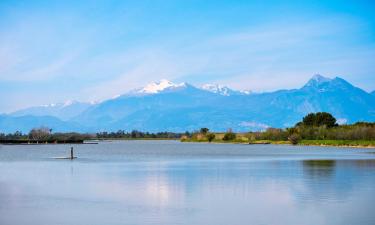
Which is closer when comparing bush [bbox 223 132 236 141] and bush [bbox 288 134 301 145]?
bush [bbox 288 134 301 145]

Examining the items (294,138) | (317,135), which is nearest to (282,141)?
(294,138)

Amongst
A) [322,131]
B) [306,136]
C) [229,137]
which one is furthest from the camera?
[229,137]

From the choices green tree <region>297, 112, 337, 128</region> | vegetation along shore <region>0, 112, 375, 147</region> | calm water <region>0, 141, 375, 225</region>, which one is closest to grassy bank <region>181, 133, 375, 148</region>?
vegetation along shore <region>0, 112, 375, 147</region>

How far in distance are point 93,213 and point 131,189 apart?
8.26 meters

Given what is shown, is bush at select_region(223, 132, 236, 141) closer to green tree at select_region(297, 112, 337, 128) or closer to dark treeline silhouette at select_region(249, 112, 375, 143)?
dark treeline silhouette at select_region(249, 112, 375, 143)

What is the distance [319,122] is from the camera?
134750 mm

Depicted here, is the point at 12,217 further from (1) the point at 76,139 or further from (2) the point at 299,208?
(1) the point at 76,139

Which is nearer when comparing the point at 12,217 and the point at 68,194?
the point at 12,217

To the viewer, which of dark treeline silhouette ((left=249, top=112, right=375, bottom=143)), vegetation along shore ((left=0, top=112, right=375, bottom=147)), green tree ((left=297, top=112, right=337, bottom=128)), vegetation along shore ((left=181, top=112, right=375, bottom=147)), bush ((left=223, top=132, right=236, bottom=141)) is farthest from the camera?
bush ((left=223, top=132, right=236, bottom=141))

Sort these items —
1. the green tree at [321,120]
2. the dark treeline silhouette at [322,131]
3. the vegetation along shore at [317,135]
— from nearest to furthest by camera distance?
the vegetation along shore at [317,135], the dark treeline silhouette at [322,131], the green tree at [321,120]

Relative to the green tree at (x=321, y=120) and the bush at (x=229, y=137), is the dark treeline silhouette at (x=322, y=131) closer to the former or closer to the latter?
the green tree at (x=321, y=120)

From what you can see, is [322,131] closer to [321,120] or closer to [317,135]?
[317,135]

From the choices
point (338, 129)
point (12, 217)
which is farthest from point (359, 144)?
point (12, 217)

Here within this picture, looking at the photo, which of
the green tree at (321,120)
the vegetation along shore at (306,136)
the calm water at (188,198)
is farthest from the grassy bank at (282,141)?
the calm water at (188,198)
